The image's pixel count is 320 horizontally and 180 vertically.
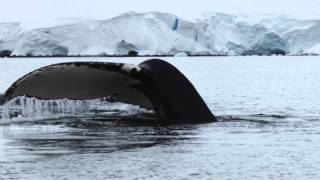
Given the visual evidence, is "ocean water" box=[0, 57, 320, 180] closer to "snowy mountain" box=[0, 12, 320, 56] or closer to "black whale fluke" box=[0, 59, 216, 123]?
"black whale fluke" box=[0, 59, 216, 123]

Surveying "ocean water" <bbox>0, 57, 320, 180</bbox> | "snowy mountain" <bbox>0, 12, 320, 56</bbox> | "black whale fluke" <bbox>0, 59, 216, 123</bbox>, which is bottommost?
"ocean water" <bbox>0, 57, 320, 180</bbox>

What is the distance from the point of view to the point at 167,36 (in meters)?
104

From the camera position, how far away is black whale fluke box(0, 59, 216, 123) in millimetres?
9789

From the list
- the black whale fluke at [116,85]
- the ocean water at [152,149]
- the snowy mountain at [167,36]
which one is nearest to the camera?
the ocean water at [152,149]

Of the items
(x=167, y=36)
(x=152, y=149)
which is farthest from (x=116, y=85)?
(x=167, y=36)

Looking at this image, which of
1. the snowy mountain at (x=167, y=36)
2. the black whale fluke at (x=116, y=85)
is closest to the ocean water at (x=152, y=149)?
the black whale fluke at (x=116, y=85)

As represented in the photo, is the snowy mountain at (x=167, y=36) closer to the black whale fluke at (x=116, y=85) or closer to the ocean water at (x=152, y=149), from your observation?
the ocean water at (x=152, y=149)

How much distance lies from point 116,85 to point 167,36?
94325 mm

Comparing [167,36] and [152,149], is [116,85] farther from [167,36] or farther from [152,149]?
[167,36]

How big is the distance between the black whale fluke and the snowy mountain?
8802 centimetres

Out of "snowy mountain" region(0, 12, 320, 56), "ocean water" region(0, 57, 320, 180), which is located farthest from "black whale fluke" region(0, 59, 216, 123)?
"snowy mountain" region(0, 12, 320, 56)

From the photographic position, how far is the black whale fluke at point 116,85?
385 inches

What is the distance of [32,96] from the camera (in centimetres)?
971

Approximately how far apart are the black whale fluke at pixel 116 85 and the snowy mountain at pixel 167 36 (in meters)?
88.0
